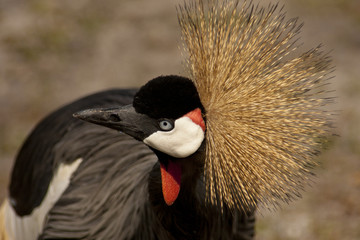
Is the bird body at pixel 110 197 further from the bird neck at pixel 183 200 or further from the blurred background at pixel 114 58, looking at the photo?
the blurred background at pixel 114 58

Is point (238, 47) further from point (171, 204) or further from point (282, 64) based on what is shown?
point (171, 204)

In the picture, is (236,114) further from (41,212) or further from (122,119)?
(41,212)

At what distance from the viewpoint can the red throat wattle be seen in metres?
1.28

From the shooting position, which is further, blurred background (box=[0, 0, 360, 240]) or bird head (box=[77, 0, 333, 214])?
blurred background (box=[0, 0, 360, 240])

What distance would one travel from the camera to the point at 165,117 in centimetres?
121

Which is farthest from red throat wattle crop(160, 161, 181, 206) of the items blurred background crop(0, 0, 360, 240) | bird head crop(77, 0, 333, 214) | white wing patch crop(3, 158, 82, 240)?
blurred background crop(0, 0, 360, 240)

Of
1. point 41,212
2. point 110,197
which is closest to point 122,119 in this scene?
point 110,197

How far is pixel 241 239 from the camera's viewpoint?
65.4 inches

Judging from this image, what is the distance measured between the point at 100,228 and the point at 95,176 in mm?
180

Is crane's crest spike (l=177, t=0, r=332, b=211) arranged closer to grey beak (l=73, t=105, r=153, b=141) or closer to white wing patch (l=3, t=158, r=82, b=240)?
grey beak (l=73, t=105, r=153, b=141)

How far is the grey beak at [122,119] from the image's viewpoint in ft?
4.07

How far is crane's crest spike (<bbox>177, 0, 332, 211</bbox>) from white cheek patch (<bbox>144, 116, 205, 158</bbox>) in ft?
0.16

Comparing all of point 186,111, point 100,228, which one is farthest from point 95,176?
point 186,111

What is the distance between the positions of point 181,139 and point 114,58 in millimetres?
2326
